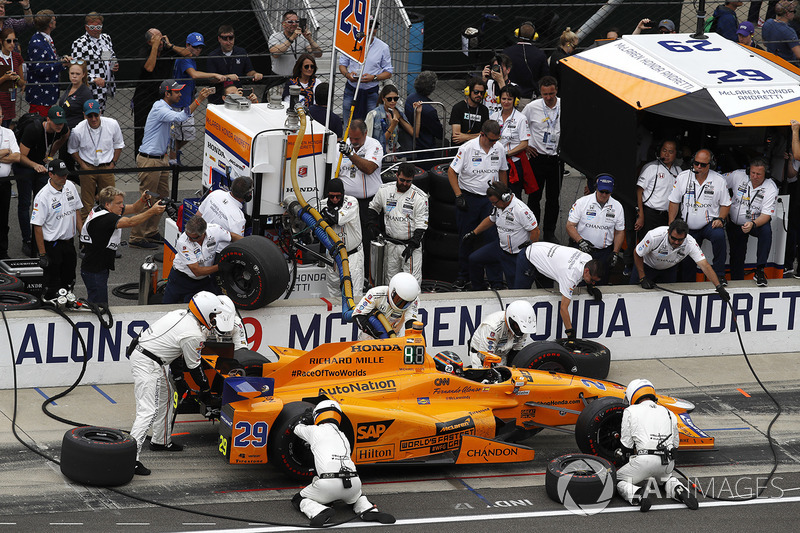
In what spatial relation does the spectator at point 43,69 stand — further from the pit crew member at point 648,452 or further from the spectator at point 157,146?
the pit crew member at point 648,452

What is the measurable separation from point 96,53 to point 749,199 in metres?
8.95

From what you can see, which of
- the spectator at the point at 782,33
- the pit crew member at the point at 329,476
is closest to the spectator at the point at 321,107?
the pit crew member at the point at 329,476

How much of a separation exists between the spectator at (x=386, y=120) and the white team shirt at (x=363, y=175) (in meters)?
1.08

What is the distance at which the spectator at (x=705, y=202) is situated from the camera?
14.1m

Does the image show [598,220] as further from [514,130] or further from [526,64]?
[526,64]

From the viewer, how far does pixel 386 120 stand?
15.6 m

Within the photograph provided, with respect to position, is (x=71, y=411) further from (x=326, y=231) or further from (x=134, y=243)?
(x=134, y=243)

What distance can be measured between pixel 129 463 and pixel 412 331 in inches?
111

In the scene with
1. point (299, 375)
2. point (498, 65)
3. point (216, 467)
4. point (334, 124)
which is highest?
point (498, 65)

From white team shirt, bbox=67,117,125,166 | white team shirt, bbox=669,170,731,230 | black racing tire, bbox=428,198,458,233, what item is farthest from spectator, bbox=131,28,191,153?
white team shirt, bbox=669,170,731,230

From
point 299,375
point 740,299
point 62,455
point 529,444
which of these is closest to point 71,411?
point 62,455

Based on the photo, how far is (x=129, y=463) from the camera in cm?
994

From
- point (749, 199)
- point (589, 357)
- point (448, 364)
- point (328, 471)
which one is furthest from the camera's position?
point (749, 199)

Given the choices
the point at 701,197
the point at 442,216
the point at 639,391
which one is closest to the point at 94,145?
the point at 442,216
